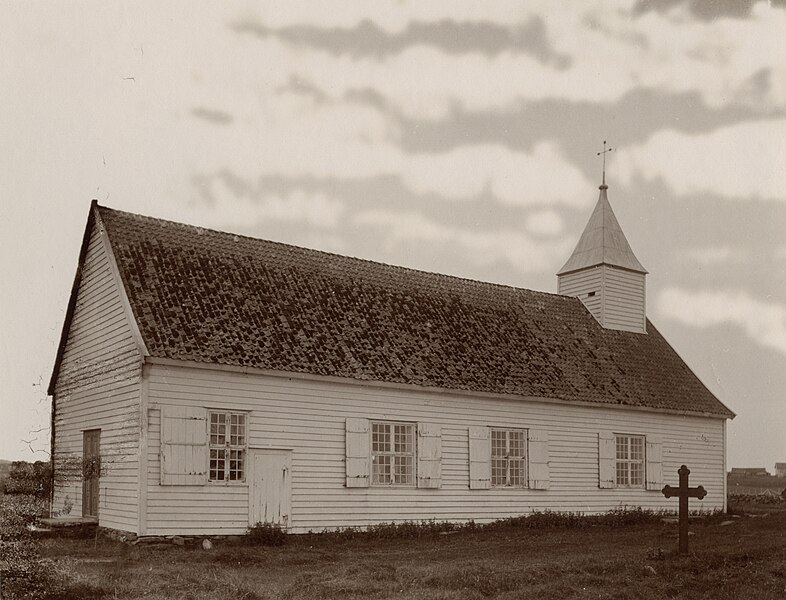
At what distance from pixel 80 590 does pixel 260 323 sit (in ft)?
32.9

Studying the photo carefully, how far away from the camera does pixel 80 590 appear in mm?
11781

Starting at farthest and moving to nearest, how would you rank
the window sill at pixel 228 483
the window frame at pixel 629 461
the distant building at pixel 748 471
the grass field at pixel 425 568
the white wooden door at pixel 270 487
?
the distant building at pixel 748 471 → the window frame at pixel 629 461 → the white wooden door at pixel 270 487 → the window sill at pixel 228 483 → the grass field at pixel 425 568

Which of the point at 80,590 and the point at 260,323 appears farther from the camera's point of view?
the point at 260,323

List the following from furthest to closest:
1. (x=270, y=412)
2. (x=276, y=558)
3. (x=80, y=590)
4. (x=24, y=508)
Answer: (x=270, y=412), (x=24, y=508), (x=276, y=558), (x=80, y=590)

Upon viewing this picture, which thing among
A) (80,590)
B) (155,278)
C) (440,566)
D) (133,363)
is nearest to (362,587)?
(440,566)

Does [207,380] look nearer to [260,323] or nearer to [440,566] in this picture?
[260,323]

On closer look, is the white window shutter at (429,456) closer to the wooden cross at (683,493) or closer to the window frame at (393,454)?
the window frame at (393,454)

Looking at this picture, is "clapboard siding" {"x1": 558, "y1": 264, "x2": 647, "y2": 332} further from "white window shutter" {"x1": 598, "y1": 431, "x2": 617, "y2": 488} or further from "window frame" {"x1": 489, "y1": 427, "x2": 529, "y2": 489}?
"window frame" {"x1": 489, "y1": 427, "x2": 529, "y2": 489}

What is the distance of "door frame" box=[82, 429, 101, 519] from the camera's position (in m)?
20.6

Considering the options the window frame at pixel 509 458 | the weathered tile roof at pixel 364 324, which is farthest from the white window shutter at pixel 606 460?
the window frame at pixel 509 458

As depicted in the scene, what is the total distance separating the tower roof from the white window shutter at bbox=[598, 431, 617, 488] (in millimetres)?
7419

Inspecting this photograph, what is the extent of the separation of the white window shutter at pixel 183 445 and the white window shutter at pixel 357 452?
3764 mm

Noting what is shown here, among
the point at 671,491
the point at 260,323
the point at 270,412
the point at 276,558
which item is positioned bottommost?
the point at 276,558

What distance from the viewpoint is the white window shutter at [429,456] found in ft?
74.2
